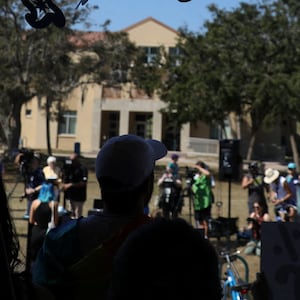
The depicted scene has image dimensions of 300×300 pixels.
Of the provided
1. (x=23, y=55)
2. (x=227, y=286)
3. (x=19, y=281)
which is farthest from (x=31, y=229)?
(x=23, y=55)

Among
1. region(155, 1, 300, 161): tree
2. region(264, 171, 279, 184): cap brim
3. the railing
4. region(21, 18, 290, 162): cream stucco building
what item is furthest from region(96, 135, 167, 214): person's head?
region(21, 18, 290, 162): cream stucco building

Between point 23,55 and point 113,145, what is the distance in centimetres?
2662

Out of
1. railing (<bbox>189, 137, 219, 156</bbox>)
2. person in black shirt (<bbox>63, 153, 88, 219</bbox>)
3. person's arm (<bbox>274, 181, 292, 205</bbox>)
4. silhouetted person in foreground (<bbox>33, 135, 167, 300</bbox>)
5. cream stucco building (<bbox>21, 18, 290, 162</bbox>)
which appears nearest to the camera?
silhouetted person in foreground (<bbox>33, 135, 167, 300</bbox>)

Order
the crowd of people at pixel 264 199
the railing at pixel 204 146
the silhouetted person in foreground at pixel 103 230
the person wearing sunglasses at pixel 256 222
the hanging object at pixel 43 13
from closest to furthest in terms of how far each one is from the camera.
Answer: the silhouetted person in foreground at pixel 103 230
the hanging object at pixel 43 13
the person wearing sunglasses at pixel 256 222
the crowd of people at pixel 264 199
the railing at pixel 204 146

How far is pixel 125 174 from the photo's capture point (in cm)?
195

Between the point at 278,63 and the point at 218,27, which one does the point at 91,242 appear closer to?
the point at 278,63

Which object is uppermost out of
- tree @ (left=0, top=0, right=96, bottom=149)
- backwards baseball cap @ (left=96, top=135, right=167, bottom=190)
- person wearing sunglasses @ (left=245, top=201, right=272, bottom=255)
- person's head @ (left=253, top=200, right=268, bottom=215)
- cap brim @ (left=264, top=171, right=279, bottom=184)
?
tree @ (left=0, top=0, right=96, bottom=149)

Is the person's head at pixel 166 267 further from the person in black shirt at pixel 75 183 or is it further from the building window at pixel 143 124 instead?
the building window at pixel 143 124

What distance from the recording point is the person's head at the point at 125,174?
195 cm

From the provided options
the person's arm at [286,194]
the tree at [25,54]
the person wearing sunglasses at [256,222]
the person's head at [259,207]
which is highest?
the tree at [25,54]

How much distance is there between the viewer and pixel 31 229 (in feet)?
24.9

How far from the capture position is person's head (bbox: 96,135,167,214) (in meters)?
1.95

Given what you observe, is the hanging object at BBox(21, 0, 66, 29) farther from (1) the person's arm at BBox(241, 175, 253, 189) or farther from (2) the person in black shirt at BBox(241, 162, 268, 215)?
(1) the person's arm at BBox(241, 175, 253, 189)

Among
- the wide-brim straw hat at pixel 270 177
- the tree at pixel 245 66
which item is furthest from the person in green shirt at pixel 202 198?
the tree at pixel 245 66
